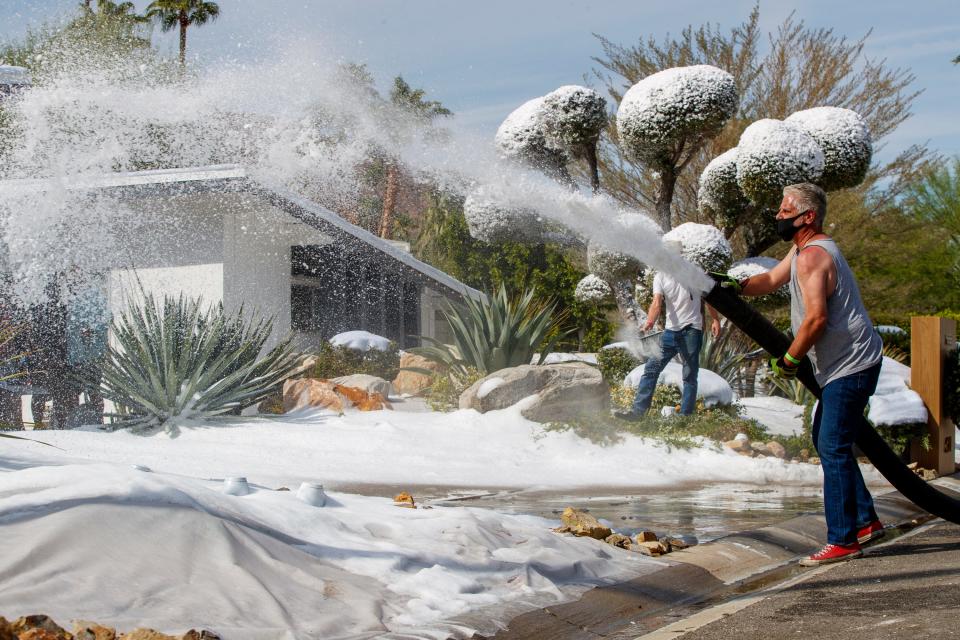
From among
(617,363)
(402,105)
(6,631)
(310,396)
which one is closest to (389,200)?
(402,105)

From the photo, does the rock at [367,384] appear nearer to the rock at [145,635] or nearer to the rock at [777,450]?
the rock at [777,450]

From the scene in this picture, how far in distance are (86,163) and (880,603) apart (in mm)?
13921

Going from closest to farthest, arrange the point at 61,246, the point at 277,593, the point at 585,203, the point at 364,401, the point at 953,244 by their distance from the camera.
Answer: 1. the point at 277,593
2. the point at 585,203
3. the point at 364,401
4. the point at 61,246
5. the point at 953,244

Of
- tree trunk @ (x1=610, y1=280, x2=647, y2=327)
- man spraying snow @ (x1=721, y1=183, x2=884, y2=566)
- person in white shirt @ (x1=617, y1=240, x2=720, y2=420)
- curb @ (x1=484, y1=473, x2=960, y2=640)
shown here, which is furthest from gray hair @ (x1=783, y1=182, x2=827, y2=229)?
tree trunk @ (x1=610, y1=280, x2=647, y2=327)

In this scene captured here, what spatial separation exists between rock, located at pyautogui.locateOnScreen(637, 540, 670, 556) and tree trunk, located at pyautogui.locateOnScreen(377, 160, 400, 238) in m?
34.3

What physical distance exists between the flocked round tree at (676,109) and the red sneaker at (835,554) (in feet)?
31.1

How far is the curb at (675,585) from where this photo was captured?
404 centimetres

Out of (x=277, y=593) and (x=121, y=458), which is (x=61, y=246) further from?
(x=277, y=593)

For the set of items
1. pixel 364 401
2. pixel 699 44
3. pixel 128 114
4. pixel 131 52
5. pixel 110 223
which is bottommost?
pixel 364 401

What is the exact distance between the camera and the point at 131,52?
33.0 metres

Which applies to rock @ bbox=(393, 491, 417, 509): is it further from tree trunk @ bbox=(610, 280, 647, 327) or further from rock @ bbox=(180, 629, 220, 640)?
tree trunk @ bbox=(610, 280, 647, 327)

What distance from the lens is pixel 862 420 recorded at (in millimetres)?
5441

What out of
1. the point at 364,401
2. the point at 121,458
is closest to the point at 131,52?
the point at 364,401

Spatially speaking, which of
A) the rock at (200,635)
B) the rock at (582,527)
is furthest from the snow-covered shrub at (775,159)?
the rock at (200,635)
